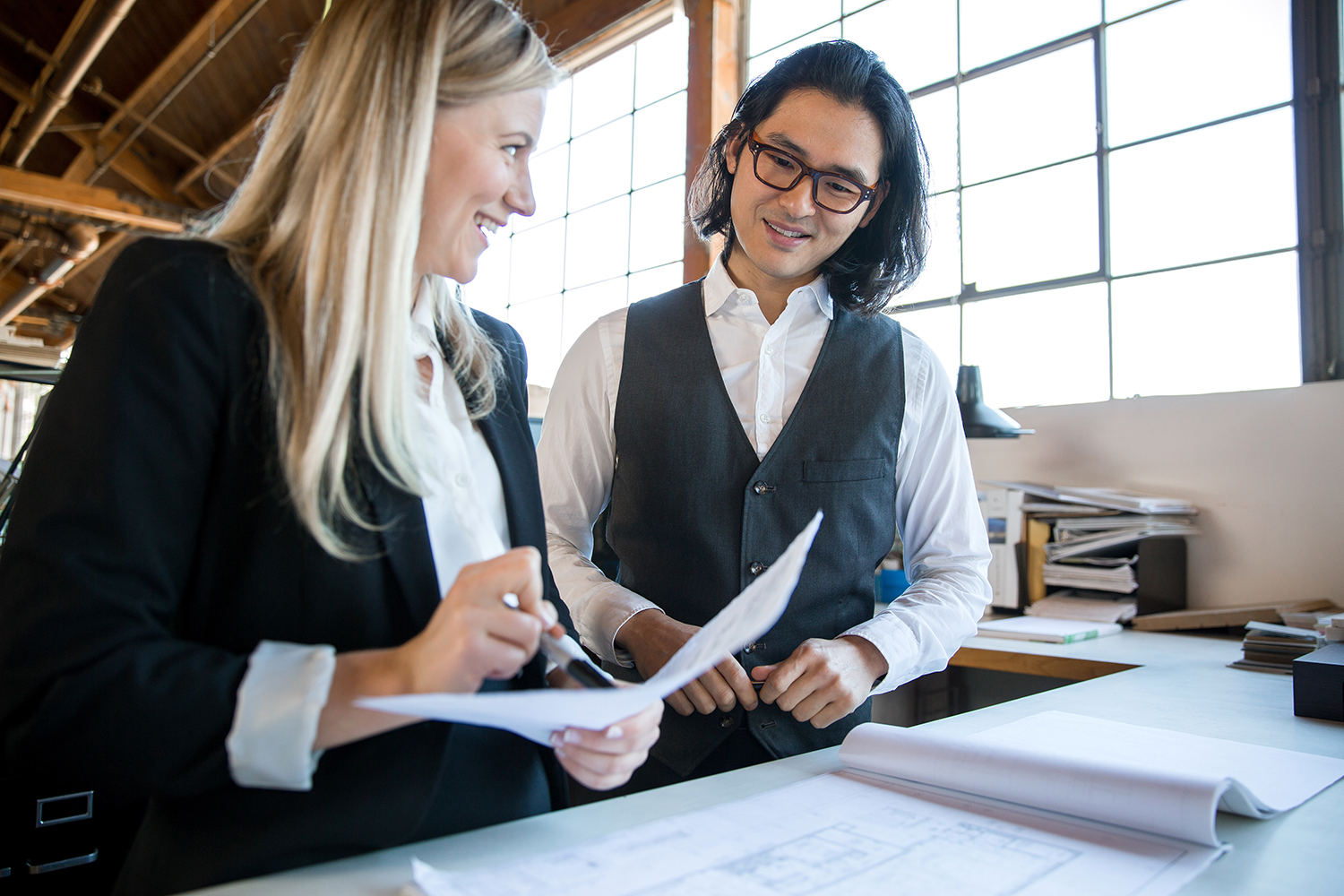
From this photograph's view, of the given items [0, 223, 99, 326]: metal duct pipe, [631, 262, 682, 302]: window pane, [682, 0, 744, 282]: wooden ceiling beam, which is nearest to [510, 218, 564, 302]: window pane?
[631, 262, 682, 302]: window pane

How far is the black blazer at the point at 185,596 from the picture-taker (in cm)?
58

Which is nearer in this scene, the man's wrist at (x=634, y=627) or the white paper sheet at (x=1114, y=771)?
the white paper sheet at (x=1114, y=771)

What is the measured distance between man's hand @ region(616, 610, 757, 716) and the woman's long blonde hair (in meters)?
0.49

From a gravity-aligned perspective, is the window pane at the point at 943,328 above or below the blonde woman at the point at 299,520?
above

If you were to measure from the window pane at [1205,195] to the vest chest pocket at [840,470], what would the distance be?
1854 millimetres

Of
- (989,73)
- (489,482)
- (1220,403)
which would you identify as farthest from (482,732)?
(989,73)

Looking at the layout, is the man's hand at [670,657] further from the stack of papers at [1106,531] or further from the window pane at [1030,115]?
the window pane at [1030,115]

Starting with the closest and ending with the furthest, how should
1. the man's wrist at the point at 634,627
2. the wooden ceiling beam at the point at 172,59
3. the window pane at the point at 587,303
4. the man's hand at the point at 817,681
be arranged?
the man's hand at the point at 817,681, the man's wrist at the point at 634,627, the window pane at the point at 587,303, the wooden ceiling beam at the point at 172,59

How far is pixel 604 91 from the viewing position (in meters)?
5.14

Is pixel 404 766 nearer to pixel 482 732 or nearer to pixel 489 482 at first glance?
pixel 482 732

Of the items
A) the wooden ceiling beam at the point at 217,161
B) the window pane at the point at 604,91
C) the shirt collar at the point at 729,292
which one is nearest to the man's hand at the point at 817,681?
the shirt collar at the point at 729,292

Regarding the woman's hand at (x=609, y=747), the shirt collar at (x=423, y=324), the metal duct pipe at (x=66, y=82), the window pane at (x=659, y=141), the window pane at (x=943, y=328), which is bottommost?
the woman's hand at (x=609, y=747)

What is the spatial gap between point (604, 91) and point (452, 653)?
506 cm

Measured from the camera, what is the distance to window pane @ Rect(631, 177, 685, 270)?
452cm
